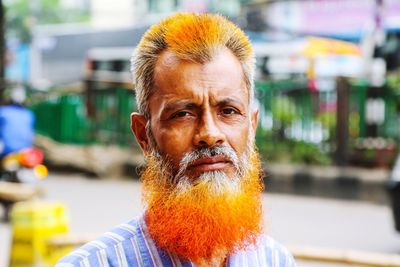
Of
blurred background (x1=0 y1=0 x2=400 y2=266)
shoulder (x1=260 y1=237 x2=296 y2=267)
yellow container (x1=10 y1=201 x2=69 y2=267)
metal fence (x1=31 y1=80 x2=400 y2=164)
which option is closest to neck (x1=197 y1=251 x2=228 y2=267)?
shoulder (x1=260 y1=237 x2=296 y2=267)

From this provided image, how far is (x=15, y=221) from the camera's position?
17.3ft

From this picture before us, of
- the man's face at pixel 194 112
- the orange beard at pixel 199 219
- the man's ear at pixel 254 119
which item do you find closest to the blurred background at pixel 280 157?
the man's ear at pixel 254 119

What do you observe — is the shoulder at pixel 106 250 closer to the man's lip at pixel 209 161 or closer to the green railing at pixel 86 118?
the man's lip at pixel 209 161

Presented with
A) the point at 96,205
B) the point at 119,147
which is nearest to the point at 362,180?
the point at 96,205

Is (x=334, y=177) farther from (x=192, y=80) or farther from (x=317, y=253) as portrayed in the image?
(x=192, y=80)

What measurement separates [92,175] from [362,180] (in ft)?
18.3

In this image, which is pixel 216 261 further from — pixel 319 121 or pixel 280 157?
pixel 280 157

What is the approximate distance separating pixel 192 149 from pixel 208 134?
40mm

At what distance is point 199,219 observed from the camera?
1645 millimetres

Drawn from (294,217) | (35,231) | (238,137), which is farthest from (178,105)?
(294,217)

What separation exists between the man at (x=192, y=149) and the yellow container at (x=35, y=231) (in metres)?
3.43

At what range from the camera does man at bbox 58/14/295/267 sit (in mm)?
1594

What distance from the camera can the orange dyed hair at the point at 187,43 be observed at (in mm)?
1604

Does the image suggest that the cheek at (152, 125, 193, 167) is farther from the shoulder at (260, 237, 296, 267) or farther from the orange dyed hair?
the shoulder at (260, 237, 296, 267)
